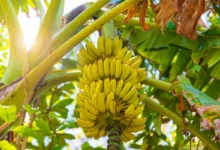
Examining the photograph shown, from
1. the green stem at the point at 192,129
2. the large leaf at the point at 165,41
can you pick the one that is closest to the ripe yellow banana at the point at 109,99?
the green stem at the point at 192,129

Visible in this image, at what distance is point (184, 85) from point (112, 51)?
0.71 feet

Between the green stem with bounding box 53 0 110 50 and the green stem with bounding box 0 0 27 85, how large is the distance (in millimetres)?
93

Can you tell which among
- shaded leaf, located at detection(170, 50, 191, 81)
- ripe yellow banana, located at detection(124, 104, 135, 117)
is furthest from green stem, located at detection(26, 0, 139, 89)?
shaded leaf, located at detection(170, 50, 191, 81)

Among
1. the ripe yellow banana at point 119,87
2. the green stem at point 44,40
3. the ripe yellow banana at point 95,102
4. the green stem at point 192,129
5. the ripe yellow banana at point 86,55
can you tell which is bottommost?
the green stem at point 192,129

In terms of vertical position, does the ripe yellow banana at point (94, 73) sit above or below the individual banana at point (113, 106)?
above

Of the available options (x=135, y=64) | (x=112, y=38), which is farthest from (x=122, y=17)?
(x=135, y=64)

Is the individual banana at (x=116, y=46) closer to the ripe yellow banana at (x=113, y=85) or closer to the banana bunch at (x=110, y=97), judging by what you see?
the banana bunch at (x=110, y=97)

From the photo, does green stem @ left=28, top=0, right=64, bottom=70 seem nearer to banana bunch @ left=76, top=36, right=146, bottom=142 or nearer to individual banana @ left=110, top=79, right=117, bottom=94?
banana bunch @ left=76, top=36, right=146, bottom=142

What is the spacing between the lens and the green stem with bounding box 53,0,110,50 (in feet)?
3.59

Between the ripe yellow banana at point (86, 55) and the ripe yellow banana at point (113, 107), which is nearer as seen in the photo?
the ripe yellow banana at point (113, 107)

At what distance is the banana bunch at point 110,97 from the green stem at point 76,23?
3.8 inches

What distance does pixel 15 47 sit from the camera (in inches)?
43.0

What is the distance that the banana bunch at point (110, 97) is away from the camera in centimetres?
95

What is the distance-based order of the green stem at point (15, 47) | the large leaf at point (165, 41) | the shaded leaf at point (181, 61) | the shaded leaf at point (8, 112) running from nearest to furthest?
the shaded leaf at point (8, 112) < the green stem at point (15, 47) < the large leaf at point (165, 41) < the shaded leaf at point (181, 61)
